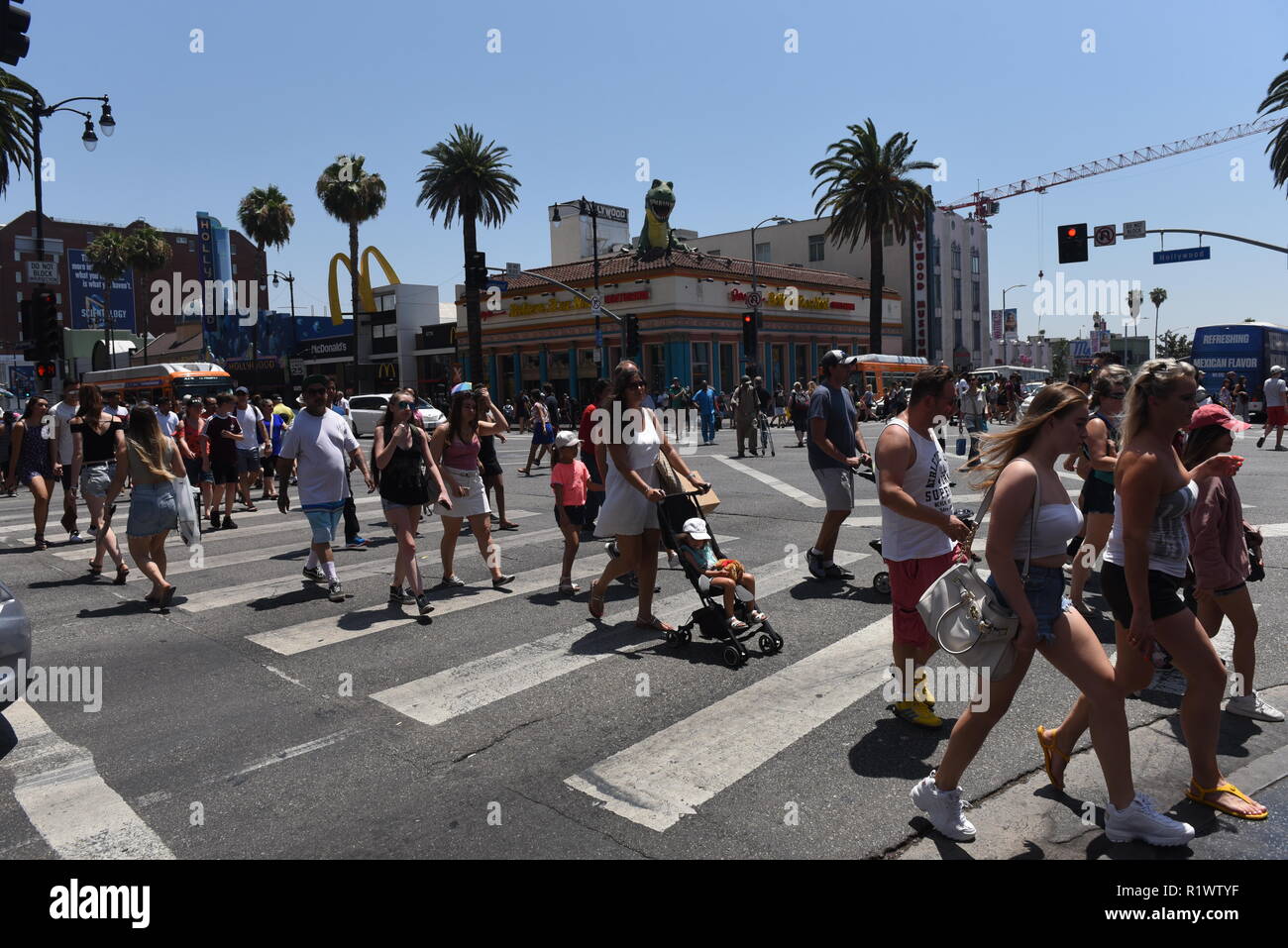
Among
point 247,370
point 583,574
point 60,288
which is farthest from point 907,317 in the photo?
point 60,288

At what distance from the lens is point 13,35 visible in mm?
8375

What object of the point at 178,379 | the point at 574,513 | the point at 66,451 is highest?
the point at 178,379

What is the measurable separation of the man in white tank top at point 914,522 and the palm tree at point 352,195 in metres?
45.8

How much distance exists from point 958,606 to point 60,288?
11981cm

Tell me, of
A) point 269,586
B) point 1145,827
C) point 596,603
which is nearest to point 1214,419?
point 1145,827

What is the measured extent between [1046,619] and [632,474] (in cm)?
312

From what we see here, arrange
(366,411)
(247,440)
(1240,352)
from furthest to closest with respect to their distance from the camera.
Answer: (1240,352) → (366,411) → (247,440)

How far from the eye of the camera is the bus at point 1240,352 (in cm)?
3394

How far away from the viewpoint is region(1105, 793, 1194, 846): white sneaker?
11.0 feet

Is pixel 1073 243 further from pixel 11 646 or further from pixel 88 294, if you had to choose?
pixel 88 294

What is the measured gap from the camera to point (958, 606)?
3432 millimetres

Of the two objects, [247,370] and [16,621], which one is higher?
[247,370]

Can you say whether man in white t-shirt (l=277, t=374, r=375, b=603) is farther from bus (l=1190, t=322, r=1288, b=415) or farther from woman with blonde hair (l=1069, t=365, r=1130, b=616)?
bus (l=1190, t=322, r=1288, b=415)
